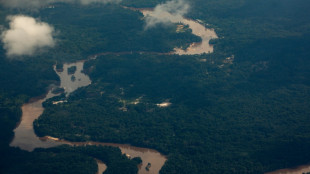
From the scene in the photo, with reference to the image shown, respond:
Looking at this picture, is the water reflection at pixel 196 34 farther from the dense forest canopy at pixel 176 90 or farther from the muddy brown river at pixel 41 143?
the muddy brown river at pixel 41 143

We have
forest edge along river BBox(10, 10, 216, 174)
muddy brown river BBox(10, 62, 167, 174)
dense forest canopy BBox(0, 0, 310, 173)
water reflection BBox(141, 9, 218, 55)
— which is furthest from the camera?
water reflection BBox(141, 9, 218, 55)

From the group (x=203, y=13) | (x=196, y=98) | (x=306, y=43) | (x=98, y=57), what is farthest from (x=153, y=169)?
(x=203, y=13)

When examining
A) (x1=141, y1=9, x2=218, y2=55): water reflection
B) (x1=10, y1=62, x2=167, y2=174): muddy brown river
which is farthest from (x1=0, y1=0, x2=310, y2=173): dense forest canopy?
(x1=141, y1=9, x2=218, y2=55): water reflection

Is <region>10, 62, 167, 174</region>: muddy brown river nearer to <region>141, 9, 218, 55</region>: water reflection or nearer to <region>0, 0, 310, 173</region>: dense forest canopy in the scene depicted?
<region>0, 0, 310, 173</region>: dense forest canopy

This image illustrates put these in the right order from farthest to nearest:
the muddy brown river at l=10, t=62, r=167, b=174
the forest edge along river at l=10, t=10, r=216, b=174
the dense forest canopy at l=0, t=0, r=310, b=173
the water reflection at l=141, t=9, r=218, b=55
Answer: the water reflection at l=141, t=9, r=218, b=55 < the forest edge along river at l=10, t=10, r=216, b=174 < the muddy brown river at l=10, t=62, r=167, b=174 < the dense forest canopy at l=0, t=0, r=310, b=173

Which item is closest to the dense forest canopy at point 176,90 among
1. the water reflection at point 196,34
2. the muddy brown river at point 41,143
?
the muddy brown river at point 41,143

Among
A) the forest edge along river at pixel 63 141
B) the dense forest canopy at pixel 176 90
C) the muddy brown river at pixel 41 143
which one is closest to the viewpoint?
the dense forest canopy at pixel 176 90

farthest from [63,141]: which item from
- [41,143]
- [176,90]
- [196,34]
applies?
[196,34]

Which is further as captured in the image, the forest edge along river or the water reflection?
the water reflection

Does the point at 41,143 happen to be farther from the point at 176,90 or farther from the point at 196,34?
the point at 196,34

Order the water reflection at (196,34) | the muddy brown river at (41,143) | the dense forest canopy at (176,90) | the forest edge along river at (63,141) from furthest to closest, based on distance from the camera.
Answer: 1. the water reflection at (196,34)
2. the forest edge along river at (63,141)
3. the muddy brown river at (41,143)
4. the dense forest canopy at (176,90)
